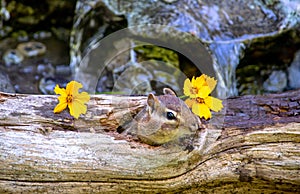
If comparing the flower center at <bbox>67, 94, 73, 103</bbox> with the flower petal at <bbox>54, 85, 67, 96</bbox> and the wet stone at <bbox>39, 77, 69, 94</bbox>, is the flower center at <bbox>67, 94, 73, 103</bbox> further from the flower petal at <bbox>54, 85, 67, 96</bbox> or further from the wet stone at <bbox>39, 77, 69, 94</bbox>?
the wet stone at <bbox>39, 77, 69, 94</bbox>

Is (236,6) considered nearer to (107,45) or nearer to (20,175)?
(107,45)

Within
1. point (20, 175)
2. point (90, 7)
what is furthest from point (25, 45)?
point (20, 175)

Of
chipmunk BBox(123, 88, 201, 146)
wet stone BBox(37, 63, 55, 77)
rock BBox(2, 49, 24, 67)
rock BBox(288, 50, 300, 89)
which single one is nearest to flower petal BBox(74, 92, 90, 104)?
chipmunk BBox(123, 88, 201, 146)

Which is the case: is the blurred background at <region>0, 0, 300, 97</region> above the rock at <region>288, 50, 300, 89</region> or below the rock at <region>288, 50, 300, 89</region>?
below

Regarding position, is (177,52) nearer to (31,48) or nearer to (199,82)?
(199,82)

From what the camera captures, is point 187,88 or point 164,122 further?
point 187,88

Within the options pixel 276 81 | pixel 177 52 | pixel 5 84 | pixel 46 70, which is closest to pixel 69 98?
pixel 5 84
